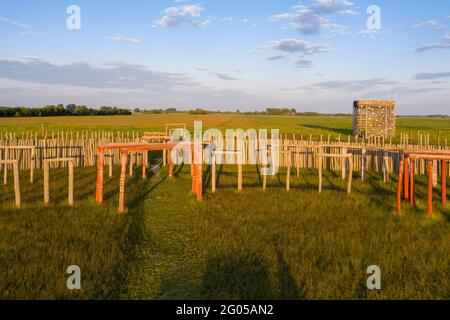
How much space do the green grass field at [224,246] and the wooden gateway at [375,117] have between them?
73.3ft

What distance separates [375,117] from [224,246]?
2849 cm

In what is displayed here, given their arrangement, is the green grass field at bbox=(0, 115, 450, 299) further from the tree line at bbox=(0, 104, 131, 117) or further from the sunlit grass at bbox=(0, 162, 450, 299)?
the tree line at bbox=(0, 104, 131, 117)

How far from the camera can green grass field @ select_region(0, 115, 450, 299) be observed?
440 centimetres

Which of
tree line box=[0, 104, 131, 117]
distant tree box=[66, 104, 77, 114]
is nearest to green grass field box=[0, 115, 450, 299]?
tree line box=[0, 104, 131, 117]

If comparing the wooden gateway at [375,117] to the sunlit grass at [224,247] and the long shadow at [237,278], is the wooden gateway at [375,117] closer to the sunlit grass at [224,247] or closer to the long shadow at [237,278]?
the sunlit grass at [224,247]

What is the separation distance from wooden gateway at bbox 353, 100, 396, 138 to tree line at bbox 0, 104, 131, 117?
54.2 m

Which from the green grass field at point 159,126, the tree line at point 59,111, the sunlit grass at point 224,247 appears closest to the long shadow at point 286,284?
the sunlit grass at point 224,247

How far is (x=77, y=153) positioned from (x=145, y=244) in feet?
36.8

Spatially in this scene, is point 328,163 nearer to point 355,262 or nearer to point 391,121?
point 355,262

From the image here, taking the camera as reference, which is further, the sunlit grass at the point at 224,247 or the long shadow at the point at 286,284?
the sunlit grass at the point at 224,247

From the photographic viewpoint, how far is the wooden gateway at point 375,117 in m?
30.0

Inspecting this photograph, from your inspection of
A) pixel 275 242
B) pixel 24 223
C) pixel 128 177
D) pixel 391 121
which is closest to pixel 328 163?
pixel 128 177

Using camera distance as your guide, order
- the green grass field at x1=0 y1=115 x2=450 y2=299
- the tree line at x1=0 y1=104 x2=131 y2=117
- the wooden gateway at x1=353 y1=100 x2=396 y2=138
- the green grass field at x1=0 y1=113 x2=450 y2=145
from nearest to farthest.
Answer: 1. the green grass field at x1=0 y1=115 x2=450 y2=299
2. the wooden gateway at x1=353 y1=100 x2=396 y2=138
3. the green grass field at x1=0 y1=113 x2=450 y2=145
4. the tree line at x1=0 y1=104 x2=131 y2=117

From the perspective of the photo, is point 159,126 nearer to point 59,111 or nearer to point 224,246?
point 59,111
